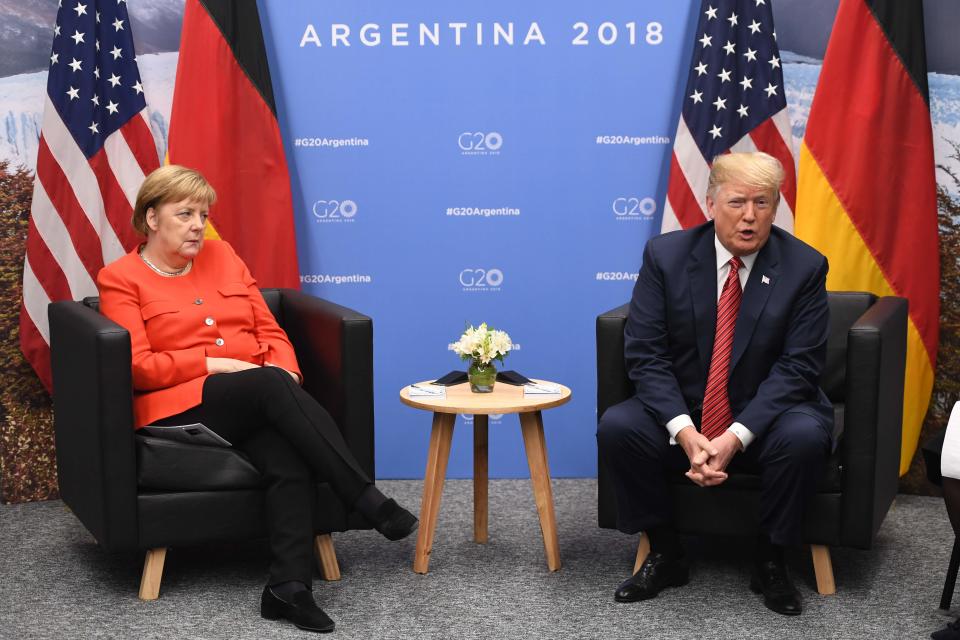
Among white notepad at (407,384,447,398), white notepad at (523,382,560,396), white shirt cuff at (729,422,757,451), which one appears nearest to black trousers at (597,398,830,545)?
white shirt cuff at (729,422,757,451)

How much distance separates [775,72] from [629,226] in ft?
2.54

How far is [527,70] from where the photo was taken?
4.11m

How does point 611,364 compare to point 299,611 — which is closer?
point 299,611

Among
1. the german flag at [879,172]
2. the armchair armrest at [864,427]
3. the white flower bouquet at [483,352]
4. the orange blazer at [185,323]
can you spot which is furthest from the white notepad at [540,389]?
the german flag at [879,172]

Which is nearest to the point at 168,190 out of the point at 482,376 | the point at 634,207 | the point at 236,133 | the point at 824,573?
the point at 236,133

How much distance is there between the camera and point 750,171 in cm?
296

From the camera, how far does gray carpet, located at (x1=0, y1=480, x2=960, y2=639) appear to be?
9.20 ft

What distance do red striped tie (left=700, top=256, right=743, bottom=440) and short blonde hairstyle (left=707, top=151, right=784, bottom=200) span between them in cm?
27

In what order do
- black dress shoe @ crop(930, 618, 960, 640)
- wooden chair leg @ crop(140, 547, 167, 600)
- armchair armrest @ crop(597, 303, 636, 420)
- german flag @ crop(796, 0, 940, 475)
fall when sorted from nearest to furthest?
1. black dress shoe @ crop(930, 618, 960, 640)
2. wooden chair leg @ crop(140, 547, 167, 600)
3. armchair armrest @ crop(597, 303, 636, 420)
4. german flag @ crop(796, 0, 940, 475)

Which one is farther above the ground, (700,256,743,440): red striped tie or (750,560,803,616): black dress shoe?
(700,256,743,440): red striped tie

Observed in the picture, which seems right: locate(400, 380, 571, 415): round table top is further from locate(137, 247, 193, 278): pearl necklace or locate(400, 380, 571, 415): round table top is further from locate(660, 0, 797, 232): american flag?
locate(660, 0, 797, 232): american flag

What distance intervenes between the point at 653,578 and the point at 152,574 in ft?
4.57

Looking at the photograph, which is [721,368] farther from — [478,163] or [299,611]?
[478,163]

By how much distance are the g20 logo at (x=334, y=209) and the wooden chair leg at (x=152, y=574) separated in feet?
5.22
